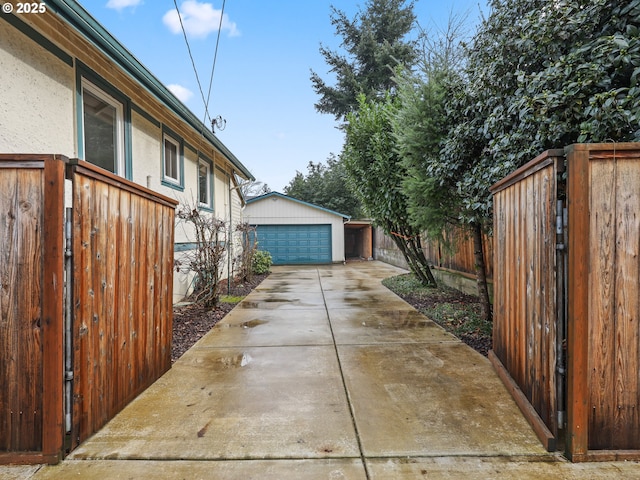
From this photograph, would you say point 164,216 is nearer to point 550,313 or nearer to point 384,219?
point 550,313

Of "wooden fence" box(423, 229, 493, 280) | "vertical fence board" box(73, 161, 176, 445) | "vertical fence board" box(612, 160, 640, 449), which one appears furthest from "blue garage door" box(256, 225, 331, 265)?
"vertical fence board" box(612, 160, 640, 449)

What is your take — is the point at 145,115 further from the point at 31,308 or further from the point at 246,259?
the point at 246,259

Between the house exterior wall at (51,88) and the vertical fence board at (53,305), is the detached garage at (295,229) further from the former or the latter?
the vertical fence board at (53,305)

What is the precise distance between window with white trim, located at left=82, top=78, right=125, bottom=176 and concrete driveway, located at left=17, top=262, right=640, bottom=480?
290cm

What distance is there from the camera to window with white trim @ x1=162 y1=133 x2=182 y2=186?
631cm


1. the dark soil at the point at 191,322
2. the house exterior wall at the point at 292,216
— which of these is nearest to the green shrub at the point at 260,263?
the house exterior wall at the point at 292,216

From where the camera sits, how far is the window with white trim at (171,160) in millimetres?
6312

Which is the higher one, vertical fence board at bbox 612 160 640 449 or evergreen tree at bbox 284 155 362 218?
evergreen tree at bbox 284 155 362 218

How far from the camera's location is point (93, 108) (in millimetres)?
4457

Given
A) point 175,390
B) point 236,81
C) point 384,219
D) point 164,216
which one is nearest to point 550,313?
point 175,390

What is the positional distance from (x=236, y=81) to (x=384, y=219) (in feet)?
16.7

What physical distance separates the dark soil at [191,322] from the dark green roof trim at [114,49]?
10.6 ft

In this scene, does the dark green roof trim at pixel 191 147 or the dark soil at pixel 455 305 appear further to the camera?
the dark green roof trim at pixel 191 147

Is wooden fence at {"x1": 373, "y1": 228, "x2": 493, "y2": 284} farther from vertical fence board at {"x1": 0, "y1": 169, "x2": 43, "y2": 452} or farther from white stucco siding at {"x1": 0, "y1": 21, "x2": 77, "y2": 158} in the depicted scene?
white stucco siding at {"x1": 0, "y1": 21, "x2": 77, "y2": 158}
